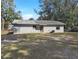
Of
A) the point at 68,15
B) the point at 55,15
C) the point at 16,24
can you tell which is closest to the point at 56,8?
the point at 55,15

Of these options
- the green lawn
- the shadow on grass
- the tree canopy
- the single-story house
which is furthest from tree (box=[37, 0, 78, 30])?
the shadow on grass

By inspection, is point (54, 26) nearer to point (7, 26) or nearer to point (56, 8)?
point (56, 8)

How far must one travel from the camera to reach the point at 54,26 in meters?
12.5

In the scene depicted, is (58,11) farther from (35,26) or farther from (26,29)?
(26,29)

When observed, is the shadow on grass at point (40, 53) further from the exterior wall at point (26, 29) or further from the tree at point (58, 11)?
the tree at point (58, 11)

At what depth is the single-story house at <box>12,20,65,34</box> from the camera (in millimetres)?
11898

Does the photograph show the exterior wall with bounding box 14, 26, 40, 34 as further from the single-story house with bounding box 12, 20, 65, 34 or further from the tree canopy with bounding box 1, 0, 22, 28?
the tree canopy with bounding box 1, 0, 22, 28

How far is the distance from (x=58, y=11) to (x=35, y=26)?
266 cm

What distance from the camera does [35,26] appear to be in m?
12.4

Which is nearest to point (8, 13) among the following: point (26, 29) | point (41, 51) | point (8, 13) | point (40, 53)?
point (8, 13)

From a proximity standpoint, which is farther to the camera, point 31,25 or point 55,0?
point 55,0

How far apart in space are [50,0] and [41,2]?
84 centimetres

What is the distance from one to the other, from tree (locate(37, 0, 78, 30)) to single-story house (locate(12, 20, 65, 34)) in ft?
2.49

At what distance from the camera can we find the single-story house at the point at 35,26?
39.0 ft
